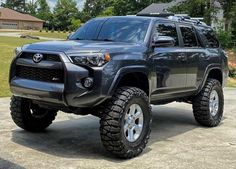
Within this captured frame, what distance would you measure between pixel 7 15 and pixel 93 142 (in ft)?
364

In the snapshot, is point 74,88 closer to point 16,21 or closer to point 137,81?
point 137,81

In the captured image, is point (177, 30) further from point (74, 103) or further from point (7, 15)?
point (7, 15)

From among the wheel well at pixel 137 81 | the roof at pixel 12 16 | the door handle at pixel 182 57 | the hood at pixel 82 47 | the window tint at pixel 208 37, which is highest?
A: the hood at pixel 82 47

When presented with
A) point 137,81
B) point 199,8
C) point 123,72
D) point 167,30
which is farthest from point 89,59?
point 199,8

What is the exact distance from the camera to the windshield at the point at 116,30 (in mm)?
6996

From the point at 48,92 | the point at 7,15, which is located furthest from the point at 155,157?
the point at 7,15

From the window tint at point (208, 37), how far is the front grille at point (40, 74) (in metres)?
3.78

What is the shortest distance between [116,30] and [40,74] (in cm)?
170

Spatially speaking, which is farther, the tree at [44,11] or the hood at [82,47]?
the tree at [44,11]

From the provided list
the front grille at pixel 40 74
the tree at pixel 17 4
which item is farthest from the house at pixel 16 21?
the front grille at pixel 40 74

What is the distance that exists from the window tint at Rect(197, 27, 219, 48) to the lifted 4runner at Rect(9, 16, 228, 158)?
496 millimetres

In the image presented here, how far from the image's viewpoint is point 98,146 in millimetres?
6746

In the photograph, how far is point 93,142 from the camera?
6.98 meters

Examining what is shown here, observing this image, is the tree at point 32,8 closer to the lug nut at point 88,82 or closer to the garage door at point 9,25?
the garage door at point 9,25
